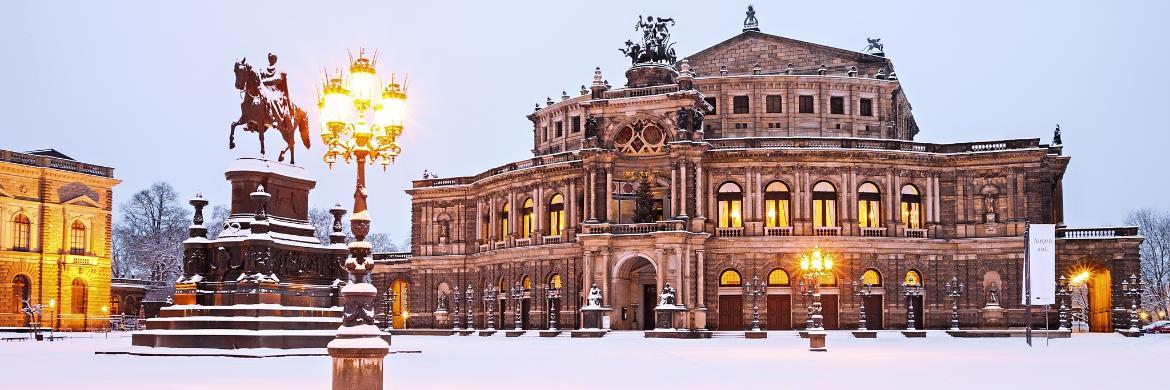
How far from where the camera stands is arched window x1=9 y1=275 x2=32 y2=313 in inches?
3054

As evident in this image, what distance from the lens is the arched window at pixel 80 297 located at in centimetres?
8206

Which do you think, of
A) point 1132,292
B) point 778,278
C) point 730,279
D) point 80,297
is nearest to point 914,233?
point 778,278

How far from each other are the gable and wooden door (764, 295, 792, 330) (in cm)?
1510

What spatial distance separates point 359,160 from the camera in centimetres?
1891

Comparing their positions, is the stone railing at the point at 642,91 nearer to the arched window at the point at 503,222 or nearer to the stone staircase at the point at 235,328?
the arched window at the point at 503,222

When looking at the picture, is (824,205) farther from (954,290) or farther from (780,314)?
(954,290)

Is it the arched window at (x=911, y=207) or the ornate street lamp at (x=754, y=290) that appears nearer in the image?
the ornate street lamp at (x=754, y=290)

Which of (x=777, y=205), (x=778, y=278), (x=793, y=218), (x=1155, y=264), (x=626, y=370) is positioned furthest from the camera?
(x=1155, y=264)

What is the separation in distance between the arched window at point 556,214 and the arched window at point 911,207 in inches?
787

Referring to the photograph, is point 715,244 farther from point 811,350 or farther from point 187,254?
point 187,254

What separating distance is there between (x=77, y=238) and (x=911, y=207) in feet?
174

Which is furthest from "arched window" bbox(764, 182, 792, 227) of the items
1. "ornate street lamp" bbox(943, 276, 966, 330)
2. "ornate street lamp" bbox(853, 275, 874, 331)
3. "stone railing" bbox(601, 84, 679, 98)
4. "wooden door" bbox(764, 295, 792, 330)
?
"ornate street lamp" bbox(943, 276, 966, 330)

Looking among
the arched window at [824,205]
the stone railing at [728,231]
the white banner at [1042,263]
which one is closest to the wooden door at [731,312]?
the stone railing at [728,231]

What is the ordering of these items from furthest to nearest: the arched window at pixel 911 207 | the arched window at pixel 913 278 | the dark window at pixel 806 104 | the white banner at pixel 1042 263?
the dark window at pixel 806 104
the arched window at pixel 911 207
the arched window at pixel 913 278
the white banner at pixel 1042 263
